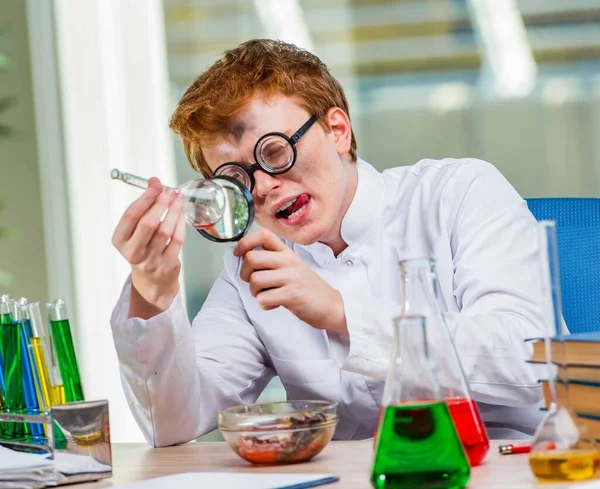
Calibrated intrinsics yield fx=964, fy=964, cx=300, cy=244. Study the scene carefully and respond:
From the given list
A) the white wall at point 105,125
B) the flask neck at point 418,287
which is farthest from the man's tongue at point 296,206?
the white wall at point 105,125

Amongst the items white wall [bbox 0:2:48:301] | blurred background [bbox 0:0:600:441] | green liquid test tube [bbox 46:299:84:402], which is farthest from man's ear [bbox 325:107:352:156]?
white wall [bbox 0:2:48:301]

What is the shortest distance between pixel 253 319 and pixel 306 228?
0.22m

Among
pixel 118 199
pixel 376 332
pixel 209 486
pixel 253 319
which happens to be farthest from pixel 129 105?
pixel 209 486

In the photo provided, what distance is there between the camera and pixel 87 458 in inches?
44.6

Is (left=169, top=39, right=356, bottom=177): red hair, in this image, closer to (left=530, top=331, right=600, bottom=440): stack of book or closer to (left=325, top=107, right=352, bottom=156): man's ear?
(left=325, top=107, right=352, bottom=156): man's ear

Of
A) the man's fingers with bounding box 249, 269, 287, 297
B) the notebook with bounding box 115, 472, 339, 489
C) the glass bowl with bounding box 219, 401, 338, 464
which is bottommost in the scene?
the notebook with bounding box 115, 472, 339, 489

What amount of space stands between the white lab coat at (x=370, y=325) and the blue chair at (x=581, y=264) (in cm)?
7

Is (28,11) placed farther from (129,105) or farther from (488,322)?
(488,322)

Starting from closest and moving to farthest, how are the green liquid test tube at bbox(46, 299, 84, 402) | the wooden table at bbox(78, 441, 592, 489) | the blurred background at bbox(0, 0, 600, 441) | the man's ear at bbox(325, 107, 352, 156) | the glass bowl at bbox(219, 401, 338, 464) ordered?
1. the wooden table at bbox(78, 441, 592, 489)
2. the glass bowl at bbox(219, 401, 338, 464)
3. the green liquid test tube at bbox(46, 299, 84, 402)
4. the man's ear at bbox(325, 107, 352, 156)
5. the blurred background at bbox(0, 0, 600, 441)

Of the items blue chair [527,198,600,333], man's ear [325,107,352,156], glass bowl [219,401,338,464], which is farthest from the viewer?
man's ear [325,107,352,156]

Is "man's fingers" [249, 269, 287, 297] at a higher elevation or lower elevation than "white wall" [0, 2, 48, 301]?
lower

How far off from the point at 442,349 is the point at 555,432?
148 mm

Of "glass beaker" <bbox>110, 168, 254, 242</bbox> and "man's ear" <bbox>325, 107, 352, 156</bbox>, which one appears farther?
"man's ear" <bbox>325, 107, 352, 156</bbox>

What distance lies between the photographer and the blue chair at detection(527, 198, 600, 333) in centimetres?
167
